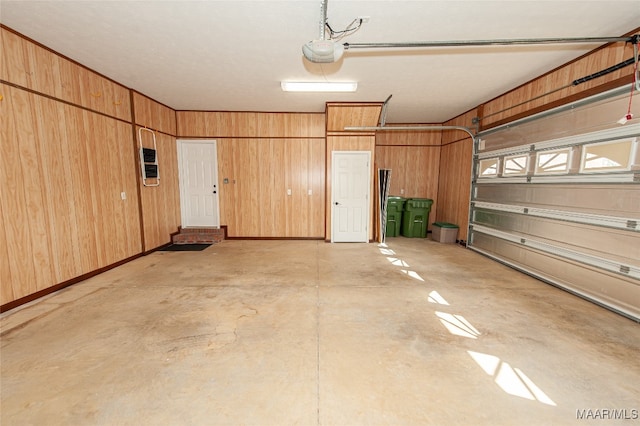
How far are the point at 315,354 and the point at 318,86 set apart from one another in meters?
4.08

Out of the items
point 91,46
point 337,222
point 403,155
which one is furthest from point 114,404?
point 403,155

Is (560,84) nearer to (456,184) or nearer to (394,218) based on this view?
(456,184)

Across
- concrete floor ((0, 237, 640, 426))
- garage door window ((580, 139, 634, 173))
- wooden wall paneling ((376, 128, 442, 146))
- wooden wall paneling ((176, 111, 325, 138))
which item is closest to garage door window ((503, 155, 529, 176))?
garage door window ((580, 139, 634, 173))

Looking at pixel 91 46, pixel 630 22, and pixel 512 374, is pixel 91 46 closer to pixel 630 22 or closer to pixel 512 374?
pixel 512 374

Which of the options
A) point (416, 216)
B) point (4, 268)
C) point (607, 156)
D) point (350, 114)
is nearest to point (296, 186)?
point (350, 114)

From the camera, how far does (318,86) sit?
4.34m

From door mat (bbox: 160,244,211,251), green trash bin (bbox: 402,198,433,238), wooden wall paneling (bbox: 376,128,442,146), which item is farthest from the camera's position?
wooden wall paneling (bbox: 376,128,442,146)

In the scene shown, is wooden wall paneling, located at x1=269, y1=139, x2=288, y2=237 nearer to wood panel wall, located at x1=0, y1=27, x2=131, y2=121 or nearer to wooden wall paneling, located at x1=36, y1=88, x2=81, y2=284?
wood panel wall, located at x1=0, y1=27, x2=131, y2=121

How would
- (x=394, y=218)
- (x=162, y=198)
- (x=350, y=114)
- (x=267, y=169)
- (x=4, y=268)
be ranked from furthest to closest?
1. (x=394, y=218)
2. (x=267, y=169)
3. (x=162, y=198)
4. (x=350, y=114)
5. (x=4, y=268)

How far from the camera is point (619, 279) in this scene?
2826 mm

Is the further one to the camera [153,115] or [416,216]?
[416,216]

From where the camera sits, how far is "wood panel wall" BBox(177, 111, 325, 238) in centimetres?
606

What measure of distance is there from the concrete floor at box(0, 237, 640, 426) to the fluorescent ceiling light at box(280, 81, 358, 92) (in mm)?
3261

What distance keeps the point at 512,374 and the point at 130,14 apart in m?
4.75
